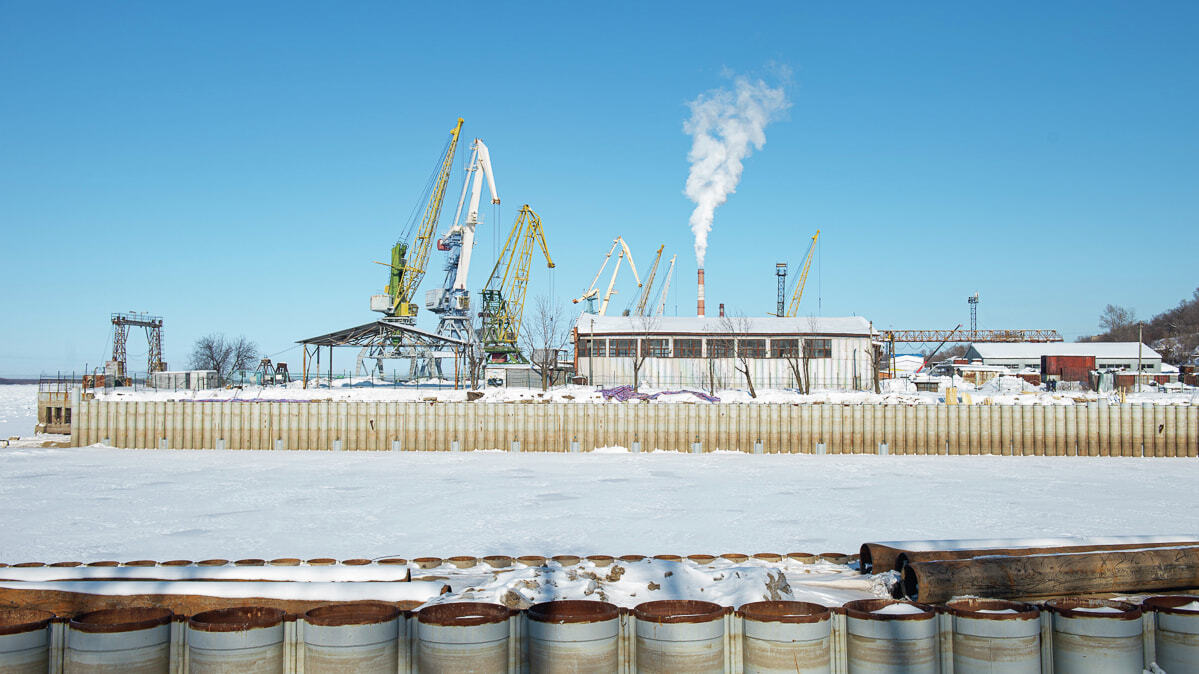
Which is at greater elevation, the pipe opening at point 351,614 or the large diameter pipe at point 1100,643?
the pipe opening at point 351,614

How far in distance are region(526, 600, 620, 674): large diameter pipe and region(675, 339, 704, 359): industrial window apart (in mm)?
50704

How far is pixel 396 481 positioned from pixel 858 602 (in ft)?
50.7

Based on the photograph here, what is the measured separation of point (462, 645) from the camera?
5.72 m

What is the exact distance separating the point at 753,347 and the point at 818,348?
14.8 ft

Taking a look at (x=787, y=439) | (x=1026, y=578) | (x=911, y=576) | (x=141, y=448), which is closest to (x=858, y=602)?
(x=911, y=576)

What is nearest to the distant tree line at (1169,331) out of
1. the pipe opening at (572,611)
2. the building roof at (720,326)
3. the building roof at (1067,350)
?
the building roof at (1067,350)

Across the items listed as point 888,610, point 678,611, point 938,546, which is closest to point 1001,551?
point 938,546

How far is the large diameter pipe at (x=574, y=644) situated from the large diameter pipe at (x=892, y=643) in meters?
1.83

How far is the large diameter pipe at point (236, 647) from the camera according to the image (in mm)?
5695

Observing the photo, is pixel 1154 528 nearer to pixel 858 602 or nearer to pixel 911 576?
pixel 911 576

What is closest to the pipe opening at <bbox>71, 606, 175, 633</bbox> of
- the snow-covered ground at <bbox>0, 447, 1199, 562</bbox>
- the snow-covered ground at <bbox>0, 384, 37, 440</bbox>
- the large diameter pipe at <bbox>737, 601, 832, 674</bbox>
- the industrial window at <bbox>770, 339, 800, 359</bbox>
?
the large diameter pipe at <bbox>737, 601, 832, 674</bbox>

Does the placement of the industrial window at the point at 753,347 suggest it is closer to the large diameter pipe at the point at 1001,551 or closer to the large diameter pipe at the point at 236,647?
the large diameter pipe at the point at 1001,551

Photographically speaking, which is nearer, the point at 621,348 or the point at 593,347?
the point at 593,347

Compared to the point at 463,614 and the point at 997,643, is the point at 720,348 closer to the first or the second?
the point at 997,643
